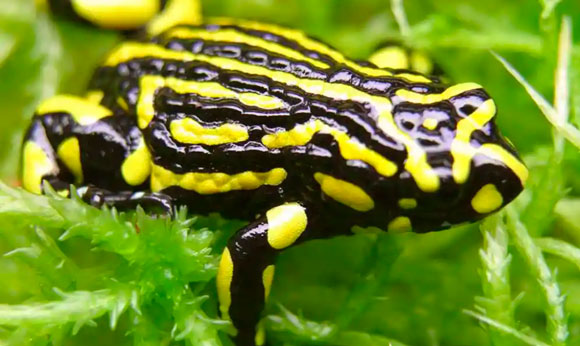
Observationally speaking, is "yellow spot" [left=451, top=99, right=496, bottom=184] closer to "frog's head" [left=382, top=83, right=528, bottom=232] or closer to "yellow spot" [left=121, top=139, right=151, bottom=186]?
"frog's head" [left=382, top=83, right=528, bottom=232]

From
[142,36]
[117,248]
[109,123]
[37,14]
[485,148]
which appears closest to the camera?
[485,148]

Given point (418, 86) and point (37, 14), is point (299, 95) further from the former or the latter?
point (37, 14)

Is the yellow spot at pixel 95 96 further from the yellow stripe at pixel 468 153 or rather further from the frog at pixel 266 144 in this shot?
the yellow stripe at pixel 468 153

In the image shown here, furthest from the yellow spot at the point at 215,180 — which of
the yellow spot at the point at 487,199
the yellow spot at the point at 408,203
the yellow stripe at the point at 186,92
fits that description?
the yellow spot at the point at 487,199

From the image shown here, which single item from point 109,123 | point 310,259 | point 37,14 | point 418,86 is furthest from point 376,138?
point 37,14

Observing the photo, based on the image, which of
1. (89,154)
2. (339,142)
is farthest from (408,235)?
(89,154)

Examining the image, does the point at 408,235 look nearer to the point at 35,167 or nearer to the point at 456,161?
the point at 456,161

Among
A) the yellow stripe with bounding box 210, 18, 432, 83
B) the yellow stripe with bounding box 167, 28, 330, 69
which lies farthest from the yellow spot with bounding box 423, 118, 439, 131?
the yellow stripe with bounding box 167, 28, 330, 69
